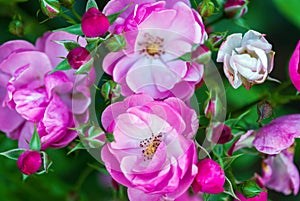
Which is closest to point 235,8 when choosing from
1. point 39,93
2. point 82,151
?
point 39,93

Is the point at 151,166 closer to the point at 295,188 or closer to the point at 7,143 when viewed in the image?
the point at 295,188

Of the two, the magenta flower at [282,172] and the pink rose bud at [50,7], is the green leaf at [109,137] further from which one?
the magenta flower at [282,172]

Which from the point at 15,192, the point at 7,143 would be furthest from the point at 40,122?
the point at 15,192

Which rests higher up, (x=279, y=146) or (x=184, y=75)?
(x=184, y=75)

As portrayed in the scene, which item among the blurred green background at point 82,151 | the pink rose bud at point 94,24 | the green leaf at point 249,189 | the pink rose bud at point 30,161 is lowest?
the blurred green background at point 82,151

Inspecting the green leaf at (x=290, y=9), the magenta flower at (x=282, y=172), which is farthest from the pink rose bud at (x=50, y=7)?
the green leaf at (x=290, y=9)

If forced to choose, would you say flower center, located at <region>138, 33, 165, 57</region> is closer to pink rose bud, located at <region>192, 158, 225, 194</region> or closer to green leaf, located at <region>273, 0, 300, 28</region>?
pink rose bud, located at <region>192, 158, 225, 194</region>
